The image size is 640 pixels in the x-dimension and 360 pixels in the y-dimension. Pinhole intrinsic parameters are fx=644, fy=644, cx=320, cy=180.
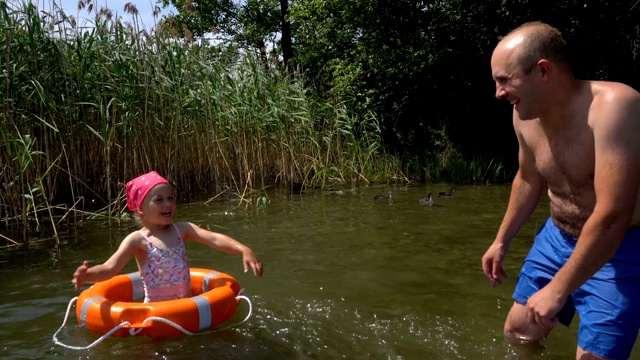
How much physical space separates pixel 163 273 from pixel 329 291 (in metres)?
1.21

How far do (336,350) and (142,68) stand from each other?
5172mm

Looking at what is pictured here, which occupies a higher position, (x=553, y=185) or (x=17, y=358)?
(x=553, y=185)

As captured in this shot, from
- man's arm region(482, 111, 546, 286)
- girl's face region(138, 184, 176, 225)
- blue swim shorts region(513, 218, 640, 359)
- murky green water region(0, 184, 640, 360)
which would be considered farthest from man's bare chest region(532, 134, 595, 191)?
girl's face region(138, 184, 176, 225)

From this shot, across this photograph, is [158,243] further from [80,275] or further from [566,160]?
[566,160]

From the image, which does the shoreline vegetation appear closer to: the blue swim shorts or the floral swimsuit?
the floral swimsuit

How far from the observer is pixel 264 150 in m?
9.57

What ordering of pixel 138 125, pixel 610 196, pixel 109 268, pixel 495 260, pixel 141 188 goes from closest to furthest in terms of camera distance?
pixel 610 196
pixel 495 260
pixel 109 268
pixel 141 188
pixel 138 125

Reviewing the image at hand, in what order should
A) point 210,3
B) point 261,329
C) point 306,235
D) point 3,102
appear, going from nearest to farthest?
point 261,329
point 3,102
point 306,235
point 210,3

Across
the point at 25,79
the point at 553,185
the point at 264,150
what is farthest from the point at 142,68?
the point at 553,185

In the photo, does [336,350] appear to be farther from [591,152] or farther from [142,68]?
[142,68]

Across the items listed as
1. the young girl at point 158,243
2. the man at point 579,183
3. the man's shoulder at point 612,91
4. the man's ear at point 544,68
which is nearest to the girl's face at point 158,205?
the young girl at point 158,243

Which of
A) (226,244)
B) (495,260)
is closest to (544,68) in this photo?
(495,260)

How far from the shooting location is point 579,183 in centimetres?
247

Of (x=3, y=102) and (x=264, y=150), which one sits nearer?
(x=3, y=102)
